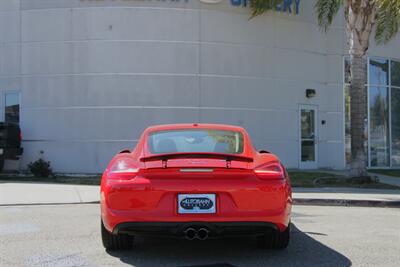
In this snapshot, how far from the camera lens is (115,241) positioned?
19.6 ft

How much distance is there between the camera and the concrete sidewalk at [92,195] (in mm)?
11172

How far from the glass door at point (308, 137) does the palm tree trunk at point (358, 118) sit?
4.60 m

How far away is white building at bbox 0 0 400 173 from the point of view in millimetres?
17312

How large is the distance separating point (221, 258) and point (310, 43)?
1544 centimetres

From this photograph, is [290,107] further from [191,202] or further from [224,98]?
[191,202]

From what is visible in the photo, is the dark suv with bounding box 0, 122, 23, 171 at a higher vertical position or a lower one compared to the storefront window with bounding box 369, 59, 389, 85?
lower

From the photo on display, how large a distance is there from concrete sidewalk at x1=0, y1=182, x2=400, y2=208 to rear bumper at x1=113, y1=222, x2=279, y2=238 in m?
5.91

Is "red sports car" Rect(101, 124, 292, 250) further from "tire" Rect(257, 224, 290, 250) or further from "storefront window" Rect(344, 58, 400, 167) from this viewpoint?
"storefront window" Rect(344, 58, 400, 167)

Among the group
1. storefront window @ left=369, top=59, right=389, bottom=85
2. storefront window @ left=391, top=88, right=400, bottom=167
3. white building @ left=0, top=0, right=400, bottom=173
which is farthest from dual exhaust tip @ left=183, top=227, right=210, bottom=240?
storefront window @ left=391, top=88, right=400, bottom=167

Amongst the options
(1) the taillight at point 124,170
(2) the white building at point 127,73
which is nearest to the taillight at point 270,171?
(1) the taillight at point 124,170

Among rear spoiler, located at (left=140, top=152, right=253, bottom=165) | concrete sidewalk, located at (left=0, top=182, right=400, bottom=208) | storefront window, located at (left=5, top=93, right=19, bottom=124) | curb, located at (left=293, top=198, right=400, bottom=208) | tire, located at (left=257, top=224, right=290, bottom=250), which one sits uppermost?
storefront window, located at (left=5, top=93, right=19, bottom=124)

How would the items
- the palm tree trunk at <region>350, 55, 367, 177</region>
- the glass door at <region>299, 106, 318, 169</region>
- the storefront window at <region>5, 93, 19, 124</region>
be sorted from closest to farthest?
the palm tree trunk at <region>350, 55, 367, 177</region>
the storefront window at <region>5, 93, 19, 124</region>
the glass door at <region>299, 106, 318, 169</region>

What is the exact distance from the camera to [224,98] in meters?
18.0

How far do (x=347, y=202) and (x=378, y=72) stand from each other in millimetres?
12089
